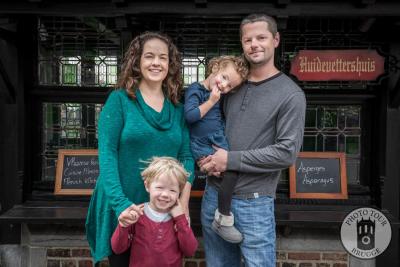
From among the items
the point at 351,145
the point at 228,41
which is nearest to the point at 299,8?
the point at 228,41

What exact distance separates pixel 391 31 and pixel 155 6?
176 centimetres

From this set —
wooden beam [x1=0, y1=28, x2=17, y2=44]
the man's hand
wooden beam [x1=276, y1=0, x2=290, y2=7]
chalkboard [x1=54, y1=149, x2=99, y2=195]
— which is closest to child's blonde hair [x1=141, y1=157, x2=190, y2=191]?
the man's hand

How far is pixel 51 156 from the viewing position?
386 cm

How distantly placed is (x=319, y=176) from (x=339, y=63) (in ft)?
2.86

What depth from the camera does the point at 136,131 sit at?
2252 mm

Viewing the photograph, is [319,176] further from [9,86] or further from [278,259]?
[9,86]

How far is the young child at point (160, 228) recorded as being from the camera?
2234 millimetres

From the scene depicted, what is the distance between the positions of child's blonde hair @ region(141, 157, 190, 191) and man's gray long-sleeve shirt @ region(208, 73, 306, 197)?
0.23 m

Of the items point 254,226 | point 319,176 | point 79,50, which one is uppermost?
point 79,50

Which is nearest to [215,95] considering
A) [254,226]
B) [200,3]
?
[254,226]

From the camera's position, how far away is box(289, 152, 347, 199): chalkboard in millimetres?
3711

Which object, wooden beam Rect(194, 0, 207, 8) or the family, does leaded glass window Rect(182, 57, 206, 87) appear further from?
the family
